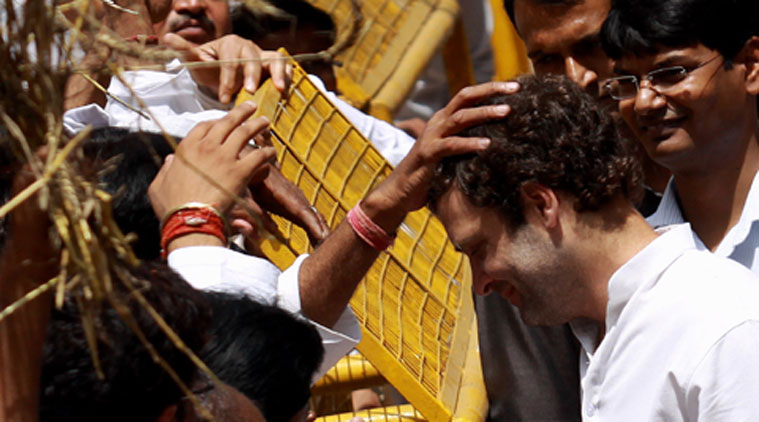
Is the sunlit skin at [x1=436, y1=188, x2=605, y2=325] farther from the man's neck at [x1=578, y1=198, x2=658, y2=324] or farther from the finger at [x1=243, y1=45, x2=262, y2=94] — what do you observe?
the finger at [x1=243, y1=45, x2=262, y2=94]

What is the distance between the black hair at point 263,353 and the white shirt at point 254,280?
2.6 inches

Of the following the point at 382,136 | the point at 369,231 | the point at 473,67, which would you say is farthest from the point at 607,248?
the point at 473,67

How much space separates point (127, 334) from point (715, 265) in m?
1.04

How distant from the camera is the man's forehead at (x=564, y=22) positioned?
2777 millimetres

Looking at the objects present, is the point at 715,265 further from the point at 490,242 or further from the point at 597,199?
the point at 490,242

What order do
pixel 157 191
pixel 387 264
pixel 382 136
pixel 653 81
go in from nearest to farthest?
pixel 157 191, pixel 653 81, pixel 387 264, pixel 382 136

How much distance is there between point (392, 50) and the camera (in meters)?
3.94

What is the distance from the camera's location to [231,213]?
197 cm

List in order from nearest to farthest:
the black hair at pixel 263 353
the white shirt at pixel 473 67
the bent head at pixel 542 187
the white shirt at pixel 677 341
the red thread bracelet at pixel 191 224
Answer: the black hair at pixel 263 353
the white shirt at pixel 677 341
the red thread bracelet at pixel 191 224
the bent head at pixel 542 187
the white shirt at pixel 473 67

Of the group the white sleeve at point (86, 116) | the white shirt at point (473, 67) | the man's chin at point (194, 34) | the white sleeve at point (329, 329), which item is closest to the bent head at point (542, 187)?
the white sleeve at point (329, 329)

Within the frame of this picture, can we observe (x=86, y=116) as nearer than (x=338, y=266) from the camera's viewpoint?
No

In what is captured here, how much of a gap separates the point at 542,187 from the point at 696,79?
0.62 meters

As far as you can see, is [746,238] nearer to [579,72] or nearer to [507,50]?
[579,72]

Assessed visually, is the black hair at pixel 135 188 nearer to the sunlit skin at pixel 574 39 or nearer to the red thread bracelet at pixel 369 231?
the red thread bracelet at pixel 369 231
